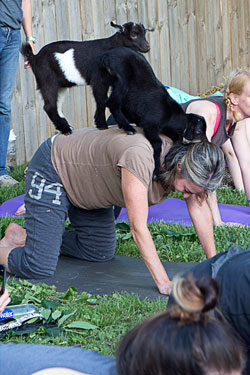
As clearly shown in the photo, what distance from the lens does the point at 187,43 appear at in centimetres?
809

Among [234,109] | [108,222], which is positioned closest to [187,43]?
[234,109]

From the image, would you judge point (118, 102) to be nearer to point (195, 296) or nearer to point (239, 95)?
point (239, 95)

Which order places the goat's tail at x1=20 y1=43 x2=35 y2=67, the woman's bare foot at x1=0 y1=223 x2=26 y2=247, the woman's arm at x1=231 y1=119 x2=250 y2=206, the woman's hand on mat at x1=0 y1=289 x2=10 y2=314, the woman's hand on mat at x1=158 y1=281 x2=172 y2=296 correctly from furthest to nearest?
the woman's arm at x1=231 y1=119 x2=250 y2=206 < the woman's bare foot at x1=0 y1=223 x2=26 y2=247 < the goat's tail at x1=20 y1=43 x2=35 y2=67 < the woman's hand on mat at x1=158 y1=281 x2=172 y2=296 < the woman's hand on mat at x1=0 y1=289 x2=10 y2=314

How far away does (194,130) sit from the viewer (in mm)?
3094

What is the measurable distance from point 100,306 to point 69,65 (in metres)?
1.46

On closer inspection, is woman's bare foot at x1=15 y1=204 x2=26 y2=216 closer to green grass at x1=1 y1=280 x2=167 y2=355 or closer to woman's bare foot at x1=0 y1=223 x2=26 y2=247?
woman's bare foot at x1=0 y1=223 x2=26 y2=247

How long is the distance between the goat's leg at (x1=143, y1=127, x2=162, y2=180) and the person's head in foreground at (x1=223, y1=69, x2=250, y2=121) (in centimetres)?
110

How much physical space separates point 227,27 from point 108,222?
20.5ft

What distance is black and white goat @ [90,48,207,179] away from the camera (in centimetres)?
307

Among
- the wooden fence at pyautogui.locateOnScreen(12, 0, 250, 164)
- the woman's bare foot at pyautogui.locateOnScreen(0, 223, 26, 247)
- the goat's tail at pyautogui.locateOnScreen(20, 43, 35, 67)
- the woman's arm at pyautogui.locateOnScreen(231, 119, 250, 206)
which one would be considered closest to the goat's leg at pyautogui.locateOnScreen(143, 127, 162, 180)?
the goat's tail at pyautogui.locateOnScreen(20, 43, 35, 67)

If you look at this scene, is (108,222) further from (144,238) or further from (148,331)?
(148,331)

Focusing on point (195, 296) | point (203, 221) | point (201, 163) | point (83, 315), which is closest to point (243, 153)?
point (203, 221)

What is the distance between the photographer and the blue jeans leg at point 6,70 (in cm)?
523

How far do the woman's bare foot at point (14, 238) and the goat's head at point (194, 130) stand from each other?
1.37 metres
